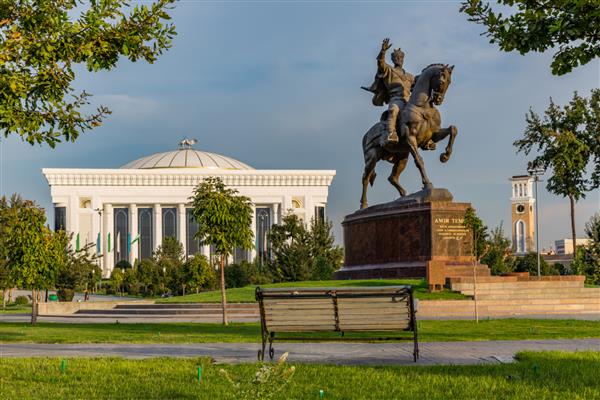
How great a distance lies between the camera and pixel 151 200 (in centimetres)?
10375

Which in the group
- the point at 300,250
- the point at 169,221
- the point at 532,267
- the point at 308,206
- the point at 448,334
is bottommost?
the point at 448,334

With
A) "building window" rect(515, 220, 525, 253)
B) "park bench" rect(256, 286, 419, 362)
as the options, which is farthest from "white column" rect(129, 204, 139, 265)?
"park bench" rect(256, 286, 419, 362)

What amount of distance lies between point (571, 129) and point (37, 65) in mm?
40497

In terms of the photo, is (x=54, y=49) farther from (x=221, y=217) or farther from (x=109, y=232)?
(x=109, y=232)

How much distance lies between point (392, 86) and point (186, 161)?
87607mm

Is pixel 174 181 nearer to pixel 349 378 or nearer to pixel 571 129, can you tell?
pixel 571 129

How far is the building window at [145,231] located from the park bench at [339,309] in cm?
9761

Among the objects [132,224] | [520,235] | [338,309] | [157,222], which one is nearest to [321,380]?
[338,309]

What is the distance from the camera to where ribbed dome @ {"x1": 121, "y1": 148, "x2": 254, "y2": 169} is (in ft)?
368

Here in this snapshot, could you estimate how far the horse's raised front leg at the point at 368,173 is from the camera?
1180 inches

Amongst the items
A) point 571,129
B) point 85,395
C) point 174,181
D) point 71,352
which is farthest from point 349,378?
point 174,181

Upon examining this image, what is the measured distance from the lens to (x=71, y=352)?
38.8 ft

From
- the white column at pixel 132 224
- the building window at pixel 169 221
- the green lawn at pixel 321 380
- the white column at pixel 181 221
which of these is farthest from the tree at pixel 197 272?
the building window at pixel 169 221

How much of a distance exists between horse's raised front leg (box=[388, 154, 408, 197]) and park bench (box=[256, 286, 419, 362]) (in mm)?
20146
